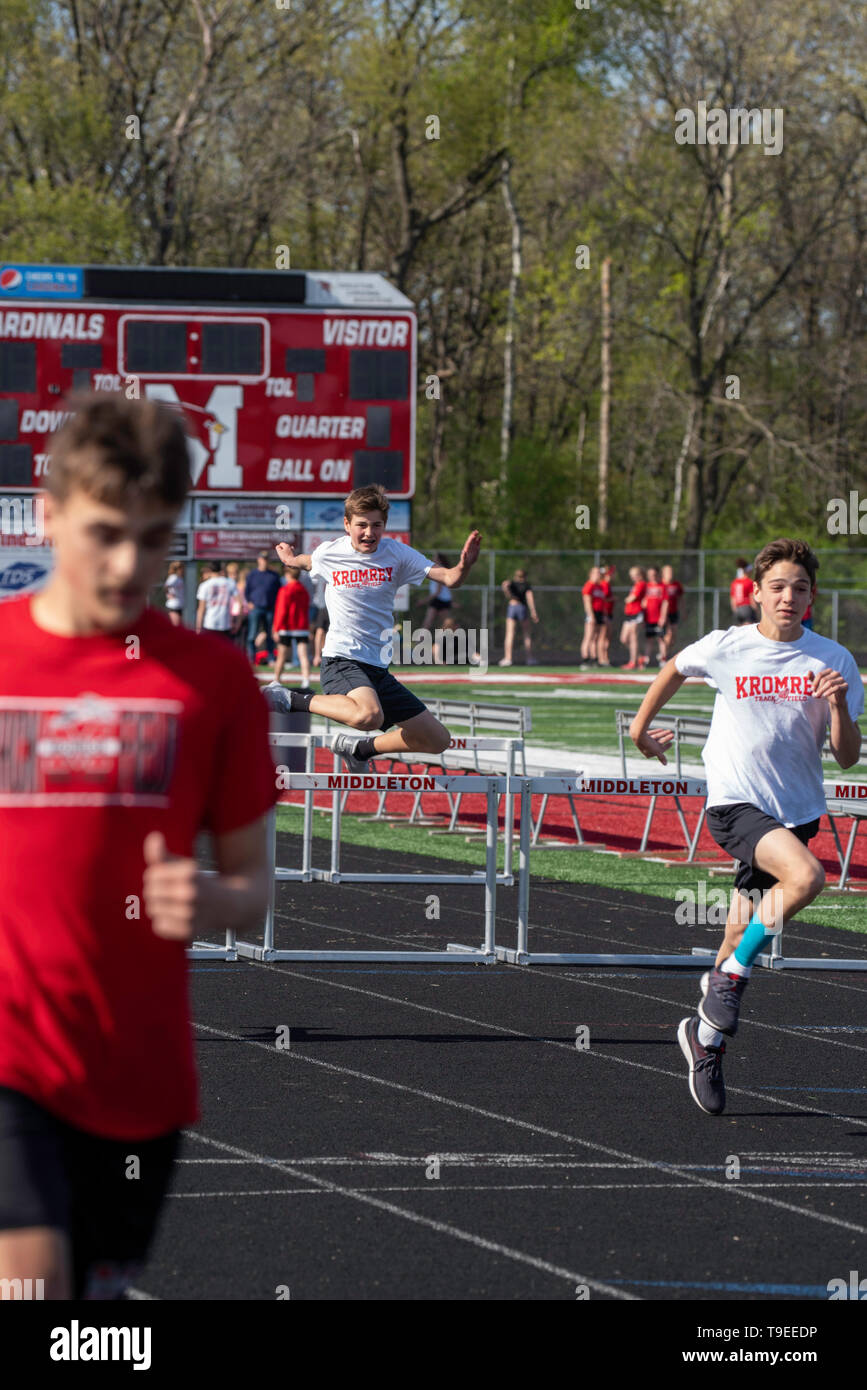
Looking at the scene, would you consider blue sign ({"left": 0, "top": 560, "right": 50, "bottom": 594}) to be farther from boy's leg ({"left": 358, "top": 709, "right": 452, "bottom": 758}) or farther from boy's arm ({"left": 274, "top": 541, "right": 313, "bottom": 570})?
boy's leg ({"left": 358, "top": 709, "right": 452, "bottom": 758})

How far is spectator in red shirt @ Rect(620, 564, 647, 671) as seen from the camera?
39.9m

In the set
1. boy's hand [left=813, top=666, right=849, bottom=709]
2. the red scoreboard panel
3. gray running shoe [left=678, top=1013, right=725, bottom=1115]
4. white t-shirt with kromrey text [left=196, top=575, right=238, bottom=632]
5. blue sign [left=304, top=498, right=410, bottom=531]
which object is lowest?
gray running shoe [left=678, top=1013, right=725, bottom=1115]

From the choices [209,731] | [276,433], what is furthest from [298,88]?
[209,731]

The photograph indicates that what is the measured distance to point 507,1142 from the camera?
6.48 m

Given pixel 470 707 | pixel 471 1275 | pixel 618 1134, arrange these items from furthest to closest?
1. pixel 470 707
2. pixel 618 1134
3. pixel 471 1275

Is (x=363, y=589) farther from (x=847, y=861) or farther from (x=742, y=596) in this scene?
(x=742, y=596)

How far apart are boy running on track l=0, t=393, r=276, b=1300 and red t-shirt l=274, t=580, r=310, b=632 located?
27.4 m

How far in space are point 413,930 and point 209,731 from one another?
8.15 meters

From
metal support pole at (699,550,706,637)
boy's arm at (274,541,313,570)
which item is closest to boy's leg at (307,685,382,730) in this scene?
boy's arm at (274,541,313,570)

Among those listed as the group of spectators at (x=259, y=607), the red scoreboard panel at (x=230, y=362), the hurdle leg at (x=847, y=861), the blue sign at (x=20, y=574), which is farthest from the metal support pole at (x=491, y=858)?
the blue sign at (x=20, y=574)

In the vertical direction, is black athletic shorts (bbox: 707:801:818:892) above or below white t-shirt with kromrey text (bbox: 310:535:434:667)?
below

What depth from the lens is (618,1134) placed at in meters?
6.63

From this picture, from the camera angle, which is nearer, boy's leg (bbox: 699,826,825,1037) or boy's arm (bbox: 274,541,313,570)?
boy's leg (bbox: 699,826,825,1037)

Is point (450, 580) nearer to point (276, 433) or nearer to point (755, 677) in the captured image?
point (755, 677)
